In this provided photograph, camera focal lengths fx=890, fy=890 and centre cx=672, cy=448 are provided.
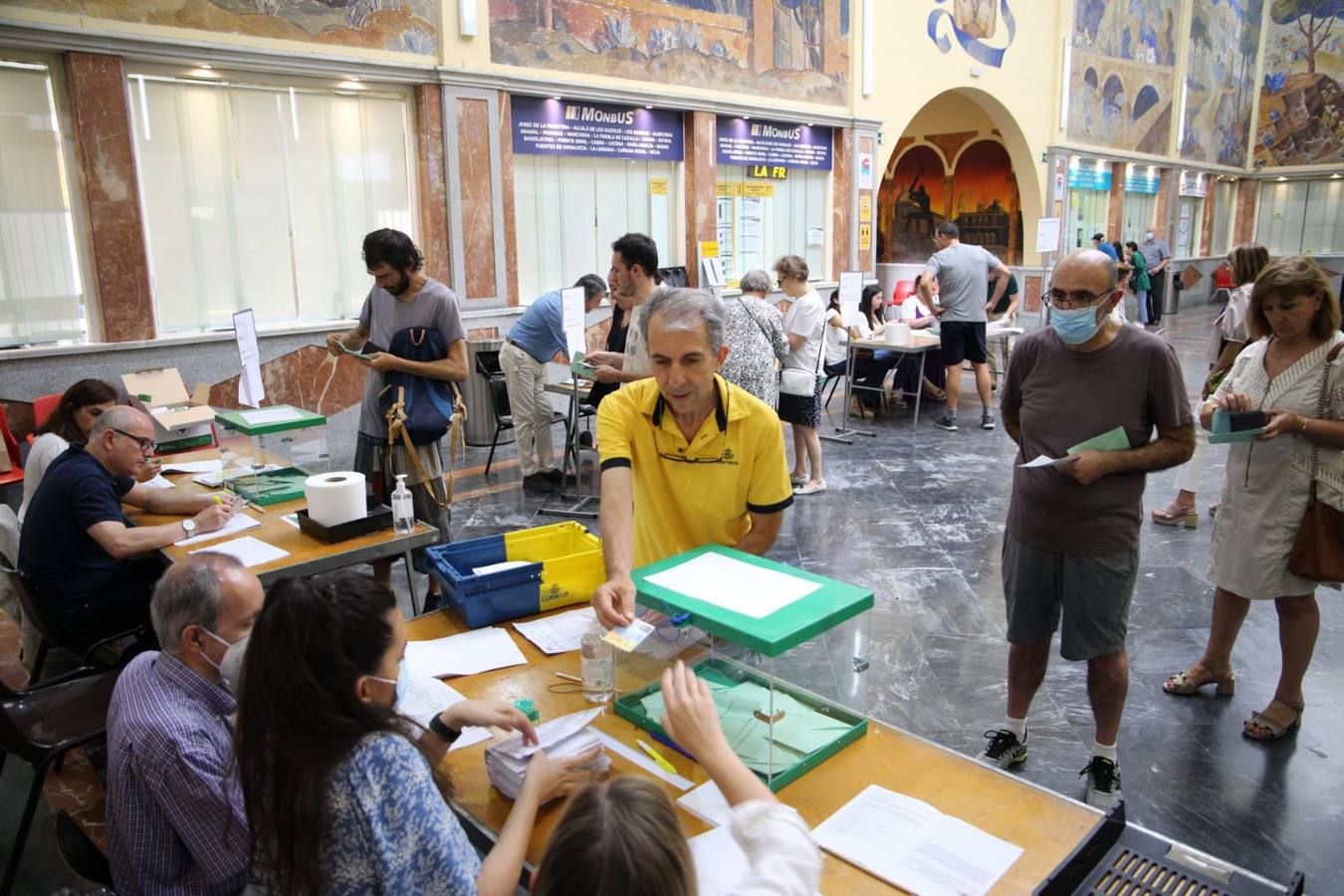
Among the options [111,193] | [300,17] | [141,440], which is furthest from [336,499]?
[300,17]

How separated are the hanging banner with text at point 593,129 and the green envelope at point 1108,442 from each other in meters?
7.29


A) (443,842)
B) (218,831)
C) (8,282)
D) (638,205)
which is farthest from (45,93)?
(443,842)

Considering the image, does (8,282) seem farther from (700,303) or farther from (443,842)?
(443,842)

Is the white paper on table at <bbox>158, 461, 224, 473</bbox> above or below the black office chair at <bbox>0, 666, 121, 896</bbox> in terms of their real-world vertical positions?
above

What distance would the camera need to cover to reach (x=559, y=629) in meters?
2.59

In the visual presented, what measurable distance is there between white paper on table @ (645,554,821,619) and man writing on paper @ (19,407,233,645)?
2.35 meters

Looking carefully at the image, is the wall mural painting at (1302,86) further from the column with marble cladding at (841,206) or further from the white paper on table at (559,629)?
the white paper on table at (559,629)

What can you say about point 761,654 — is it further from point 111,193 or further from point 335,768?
point 111,193

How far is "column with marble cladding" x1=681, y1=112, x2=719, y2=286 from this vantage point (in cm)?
1040

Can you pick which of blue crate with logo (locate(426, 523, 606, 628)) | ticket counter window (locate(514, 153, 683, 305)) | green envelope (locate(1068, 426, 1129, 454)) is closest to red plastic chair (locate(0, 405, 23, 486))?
blue crate with logo (locate(426, 523, 606, 628))

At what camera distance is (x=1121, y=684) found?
9.53ft

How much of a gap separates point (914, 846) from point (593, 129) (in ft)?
29.1

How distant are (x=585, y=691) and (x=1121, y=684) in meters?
1.83

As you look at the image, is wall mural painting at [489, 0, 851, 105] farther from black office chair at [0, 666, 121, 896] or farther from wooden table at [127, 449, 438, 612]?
black office chair at [0, 666, 121, 896]
